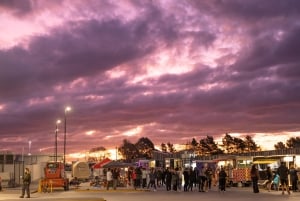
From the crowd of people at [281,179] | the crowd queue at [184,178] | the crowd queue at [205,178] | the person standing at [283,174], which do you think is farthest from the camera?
the crowd queue at [184,178]

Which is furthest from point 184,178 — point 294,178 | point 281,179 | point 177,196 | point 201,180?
point 281,179

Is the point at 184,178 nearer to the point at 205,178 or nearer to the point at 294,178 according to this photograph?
the point at 205,178

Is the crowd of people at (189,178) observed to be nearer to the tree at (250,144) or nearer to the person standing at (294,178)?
the person standing at (294,178)

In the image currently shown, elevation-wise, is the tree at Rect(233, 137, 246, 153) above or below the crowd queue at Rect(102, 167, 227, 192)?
above

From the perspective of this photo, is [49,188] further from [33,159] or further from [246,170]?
[33,159]

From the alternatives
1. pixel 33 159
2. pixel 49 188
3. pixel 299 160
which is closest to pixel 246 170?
pixel 299 160

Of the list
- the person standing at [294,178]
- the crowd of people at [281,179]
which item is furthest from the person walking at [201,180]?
the person standing at [294,178]

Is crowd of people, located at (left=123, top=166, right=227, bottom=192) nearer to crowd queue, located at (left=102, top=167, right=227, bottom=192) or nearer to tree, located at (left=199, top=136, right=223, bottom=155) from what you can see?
crowd queue, located at (left=102, top=167, right=227, bottom=192)

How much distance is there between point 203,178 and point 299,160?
10.3 metres

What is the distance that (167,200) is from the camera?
2717cm

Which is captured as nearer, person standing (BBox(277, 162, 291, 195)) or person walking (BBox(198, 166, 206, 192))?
person standing (BBox(277, 162, 291, 195))

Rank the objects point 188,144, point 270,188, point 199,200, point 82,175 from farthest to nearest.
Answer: point 188,144
point 82,175
point 270,188
point 199,200

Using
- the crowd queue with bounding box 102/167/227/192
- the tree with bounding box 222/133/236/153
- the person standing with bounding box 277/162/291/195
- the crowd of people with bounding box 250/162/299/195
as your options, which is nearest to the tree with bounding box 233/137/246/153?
the tree with bounding box 222/133/236/153

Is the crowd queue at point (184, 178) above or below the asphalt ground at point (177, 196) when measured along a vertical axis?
above
